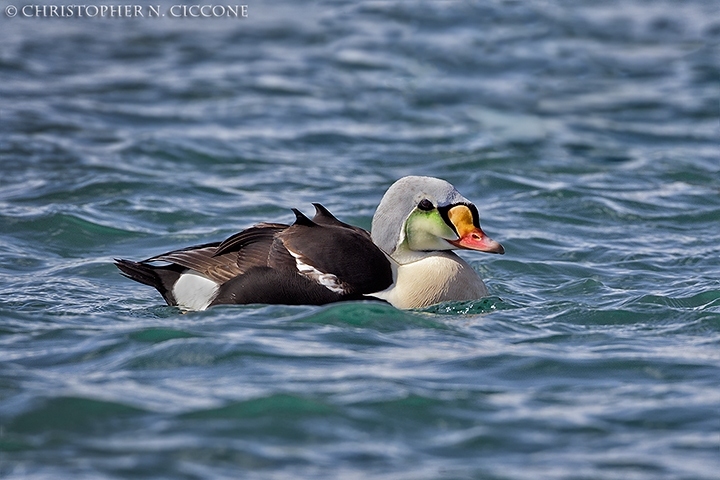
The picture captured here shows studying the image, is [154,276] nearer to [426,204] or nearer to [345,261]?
[345,261]

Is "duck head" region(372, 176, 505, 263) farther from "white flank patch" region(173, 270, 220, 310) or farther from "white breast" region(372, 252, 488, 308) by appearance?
"white flank patch" region(173, 270, 220, 310)

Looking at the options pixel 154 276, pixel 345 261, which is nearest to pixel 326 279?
pixel 345 261

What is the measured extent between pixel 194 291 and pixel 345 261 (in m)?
0.90

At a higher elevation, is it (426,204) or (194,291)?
(426,204)

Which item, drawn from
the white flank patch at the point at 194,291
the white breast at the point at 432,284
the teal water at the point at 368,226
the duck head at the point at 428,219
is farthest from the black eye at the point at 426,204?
the white flank patch at the point at 194,291

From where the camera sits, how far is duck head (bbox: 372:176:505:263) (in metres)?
7.00

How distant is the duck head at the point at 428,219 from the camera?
275 inches

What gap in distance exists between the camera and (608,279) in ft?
26.4

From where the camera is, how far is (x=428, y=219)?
701 centimetres

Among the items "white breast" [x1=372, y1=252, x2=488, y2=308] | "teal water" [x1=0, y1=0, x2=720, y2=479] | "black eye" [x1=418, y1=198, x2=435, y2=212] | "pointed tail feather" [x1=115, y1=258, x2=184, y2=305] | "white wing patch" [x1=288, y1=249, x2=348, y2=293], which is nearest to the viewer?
"teal water" [x1=0, y1=0, x2=720, y2=479]

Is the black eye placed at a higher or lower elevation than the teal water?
higher

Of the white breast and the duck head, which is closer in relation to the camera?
the white breast

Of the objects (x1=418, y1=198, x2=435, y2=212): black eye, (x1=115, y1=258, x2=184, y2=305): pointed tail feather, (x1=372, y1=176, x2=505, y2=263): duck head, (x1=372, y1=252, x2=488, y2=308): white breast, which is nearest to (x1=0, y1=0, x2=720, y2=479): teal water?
(x1=372, y1=252, x2=488, y2=308): white breast

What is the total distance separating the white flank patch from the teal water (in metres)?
0.16
